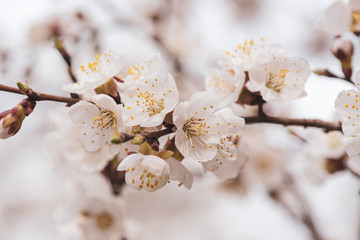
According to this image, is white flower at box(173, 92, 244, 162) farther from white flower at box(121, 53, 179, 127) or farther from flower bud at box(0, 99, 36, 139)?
flower bud at box(0, 99, 36, 139)

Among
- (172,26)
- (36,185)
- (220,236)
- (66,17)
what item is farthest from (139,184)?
(36,185)

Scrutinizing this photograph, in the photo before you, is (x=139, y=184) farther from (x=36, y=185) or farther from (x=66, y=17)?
(x=36, y=185)

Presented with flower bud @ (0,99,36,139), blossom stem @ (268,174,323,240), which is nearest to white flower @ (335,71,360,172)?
flower bud @ (0,99,36,139)

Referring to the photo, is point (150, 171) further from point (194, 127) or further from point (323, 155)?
point (323, 155)

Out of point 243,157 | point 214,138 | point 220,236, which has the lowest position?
point 220,236

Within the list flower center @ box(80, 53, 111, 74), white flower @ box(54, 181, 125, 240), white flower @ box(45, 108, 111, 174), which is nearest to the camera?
flower center @ box(80, 53, 111, 74)
